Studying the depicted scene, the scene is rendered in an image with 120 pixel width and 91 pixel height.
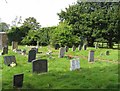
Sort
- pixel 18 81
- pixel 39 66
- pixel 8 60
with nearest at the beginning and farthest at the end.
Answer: pixel 18 81
pixel 39 66
pixel 8 60

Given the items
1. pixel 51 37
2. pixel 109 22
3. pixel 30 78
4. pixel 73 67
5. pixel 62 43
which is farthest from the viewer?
pixel 109 22

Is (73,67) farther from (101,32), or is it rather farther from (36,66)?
(101,32)

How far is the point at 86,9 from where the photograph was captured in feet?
130

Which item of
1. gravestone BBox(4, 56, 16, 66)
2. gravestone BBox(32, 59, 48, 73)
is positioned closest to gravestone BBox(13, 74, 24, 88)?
gravestone BBox(32, 59, 48, 73)

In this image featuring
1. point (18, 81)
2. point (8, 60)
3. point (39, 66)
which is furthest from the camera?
point (8, 60)

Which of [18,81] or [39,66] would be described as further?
[39,66]

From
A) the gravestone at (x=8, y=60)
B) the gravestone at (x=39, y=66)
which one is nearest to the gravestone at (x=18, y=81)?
the gravestone at (x=39, y=66)

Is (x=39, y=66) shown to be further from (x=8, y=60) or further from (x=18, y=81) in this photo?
(x=8, y=60)

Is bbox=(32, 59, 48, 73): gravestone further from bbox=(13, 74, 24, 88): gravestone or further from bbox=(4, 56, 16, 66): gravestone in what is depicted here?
bbox=(4, 56, 16, 66): gravestone

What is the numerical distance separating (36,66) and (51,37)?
22091 mm

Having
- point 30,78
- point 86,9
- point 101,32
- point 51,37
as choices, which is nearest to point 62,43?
point 51,37

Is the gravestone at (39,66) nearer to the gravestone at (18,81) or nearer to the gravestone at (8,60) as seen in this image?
the gravestone at (18,81)

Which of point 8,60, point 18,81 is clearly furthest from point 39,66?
point 8,60

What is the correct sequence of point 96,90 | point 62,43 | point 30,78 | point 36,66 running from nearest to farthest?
point 96,90
point 30,78
point 36,66
point 62,43
